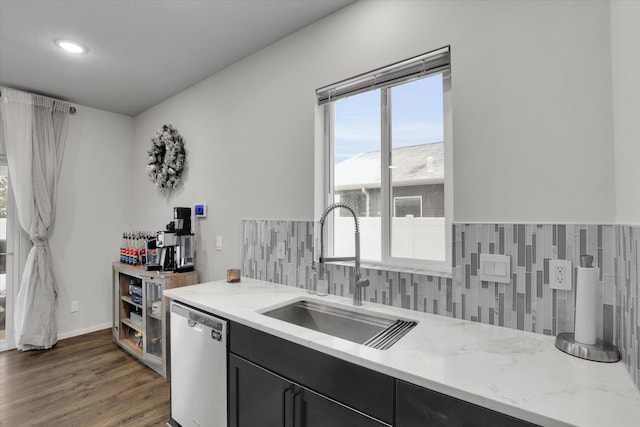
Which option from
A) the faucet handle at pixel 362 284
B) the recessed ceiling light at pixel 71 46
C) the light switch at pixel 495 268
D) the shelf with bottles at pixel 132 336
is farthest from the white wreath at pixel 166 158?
the light switch at pixel 495 268

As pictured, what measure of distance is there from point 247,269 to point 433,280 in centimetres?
142

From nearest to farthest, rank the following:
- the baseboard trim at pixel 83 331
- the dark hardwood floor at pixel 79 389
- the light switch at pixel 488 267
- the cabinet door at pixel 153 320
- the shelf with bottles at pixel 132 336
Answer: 1. the light switch at pixel 488 267
2. the dark hardwood floor at pixel 79 389
3. the cabinet door at pixel 153 320
4. the shelf with bottles at pixel 132 336
5. the baseboard trim at pixel 83 331

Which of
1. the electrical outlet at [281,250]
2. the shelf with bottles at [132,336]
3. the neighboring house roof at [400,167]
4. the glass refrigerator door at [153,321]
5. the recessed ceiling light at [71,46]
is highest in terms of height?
the recessed ceiling light at [71,46]

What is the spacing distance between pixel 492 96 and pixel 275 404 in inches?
63.5

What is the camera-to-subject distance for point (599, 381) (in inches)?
34.6

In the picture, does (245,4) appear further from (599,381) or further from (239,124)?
(599,381)

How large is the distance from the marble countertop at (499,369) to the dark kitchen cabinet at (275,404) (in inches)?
7.3

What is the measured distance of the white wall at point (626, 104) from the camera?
0.89 m

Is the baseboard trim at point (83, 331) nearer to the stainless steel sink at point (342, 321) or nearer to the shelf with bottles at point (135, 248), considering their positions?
the shelf with bottles at point (135, 248)

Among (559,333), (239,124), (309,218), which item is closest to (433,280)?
(559,333)

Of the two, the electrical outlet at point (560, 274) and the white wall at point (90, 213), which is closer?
the electrical outlet at point (560, 274)

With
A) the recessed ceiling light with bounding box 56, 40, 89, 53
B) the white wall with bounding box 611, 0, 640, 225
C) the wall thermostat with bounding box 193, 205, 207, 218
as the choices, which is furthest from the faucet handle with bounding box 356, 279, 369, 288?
the recessed ceiling light with bounding box 56, 40, 89, 53

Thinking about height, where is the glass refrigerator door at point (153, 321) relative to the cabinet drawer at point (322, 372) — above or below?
below

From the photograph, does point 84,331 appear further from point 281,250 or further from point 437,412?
point 437,412
